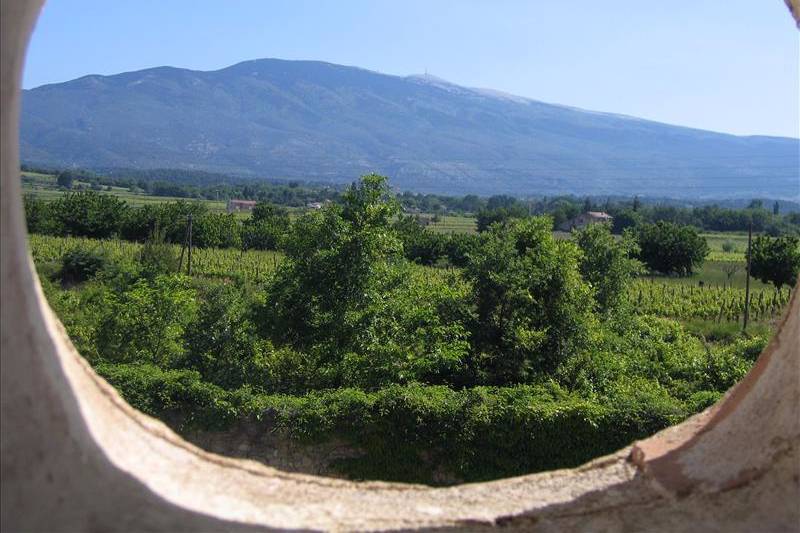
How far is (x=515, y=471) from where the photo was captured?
451 inches

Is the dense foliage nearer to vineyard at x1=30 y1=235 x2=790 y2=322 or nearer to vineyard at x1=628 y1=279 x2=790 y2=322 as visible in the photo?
vineyard at x1=30 y1=235 x2=790 y2=322

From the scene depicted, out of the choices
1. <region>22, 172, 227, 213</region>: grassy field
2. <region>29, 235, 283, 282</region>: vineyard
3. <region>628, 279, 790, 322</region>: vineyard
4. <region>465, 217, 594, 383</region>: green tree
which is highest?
<region>465, 217, 594, 383</region>: green tree

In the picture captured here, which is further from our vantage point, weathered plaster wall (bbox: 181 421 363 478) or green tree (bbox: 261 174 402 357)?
green tree (bbox: 261 174 402 357)

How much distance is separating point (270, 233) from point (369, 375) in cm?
4108

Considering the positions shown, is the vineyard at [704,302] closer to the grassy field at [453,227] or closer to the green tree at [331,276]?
the green tree at [331,276]

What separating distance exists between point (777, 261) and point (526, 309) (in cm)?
2518

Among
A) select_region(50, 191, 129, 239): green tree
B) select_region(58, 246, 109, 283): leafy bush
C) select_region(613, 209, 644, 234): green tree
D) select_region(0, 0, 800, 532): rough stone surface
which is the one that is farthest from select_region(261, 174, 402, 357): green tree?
select_region(613, 209, 644, 234): green tree

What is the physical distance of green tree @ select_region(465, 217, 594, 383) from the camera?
1411 cm

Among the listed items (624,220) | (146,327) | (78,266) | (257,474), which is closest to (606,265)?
(146,327)

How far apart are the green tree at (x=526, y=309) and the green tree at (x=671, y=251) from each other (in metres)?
33.0

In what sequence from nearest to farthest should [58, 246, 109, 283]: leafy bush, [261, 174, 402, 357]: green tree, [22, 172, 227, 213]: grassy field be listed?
[261, 174, 402, 357]: green tree
[58, 246, 109, 283]: leafy bush
[22, 172, 227, 213]: grassy field

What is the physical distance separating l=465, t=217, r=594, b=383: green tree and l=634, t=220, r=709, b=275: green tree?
32997 mm

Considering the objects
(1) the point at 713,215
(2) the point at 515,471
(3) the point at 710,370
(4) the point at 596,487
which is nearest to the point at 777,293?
(3) the point at 710,370

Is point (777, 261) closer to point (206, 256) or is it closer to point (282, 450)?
point (282, 450)
